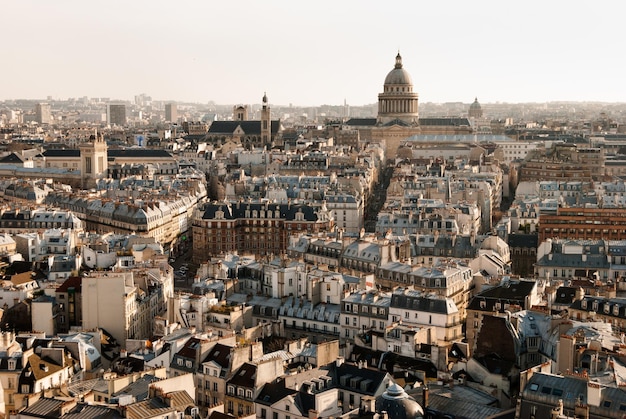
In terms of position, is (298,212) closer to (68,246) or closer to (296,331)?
(68,246)

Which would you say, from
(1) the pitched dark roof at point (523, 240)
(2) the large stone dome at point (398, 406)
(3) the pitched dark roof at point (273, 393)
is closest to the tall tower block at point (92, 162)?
(1) the pitched dark roof at point (523, 240)

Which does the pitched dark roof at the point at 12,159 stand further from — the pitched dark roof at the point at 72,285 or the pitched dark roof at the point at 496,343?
the pitched dark roof at the point at 496,343

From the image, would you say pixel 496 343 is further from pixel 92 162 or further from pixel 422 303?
pixel 92 162

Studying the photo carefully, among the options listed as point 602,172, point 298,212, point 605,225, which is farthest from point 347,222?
point 602,172

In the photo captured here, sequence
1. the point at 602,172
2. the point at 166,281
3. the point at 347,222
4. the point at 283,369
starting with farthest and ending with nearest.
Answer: the point at 602,172
the point at 347,222
the point at 166,281
the point at 283,369

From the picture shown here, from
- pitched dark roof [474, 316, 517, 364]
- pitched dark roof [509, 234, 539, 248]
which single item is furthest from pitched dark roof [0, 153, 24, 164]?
pitched dark roof [474, 316, 517, 364]

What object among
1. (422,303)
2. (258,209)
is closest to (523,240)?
(258,209)

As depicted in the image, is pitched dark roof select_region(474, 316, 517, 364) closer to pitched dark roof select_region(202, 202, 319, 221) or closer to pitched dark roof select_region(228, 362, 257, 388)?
pitched dark roof select_region(228, 362, 257, 388)

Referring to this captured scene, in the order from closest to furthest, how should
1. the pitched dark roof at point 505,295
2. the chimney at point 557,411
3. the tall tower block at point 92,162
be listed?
the chimney at point 557,411 < the pitched dark roof at point 505,295 < the tall tower block at point 92,162
